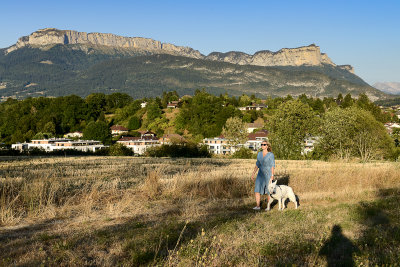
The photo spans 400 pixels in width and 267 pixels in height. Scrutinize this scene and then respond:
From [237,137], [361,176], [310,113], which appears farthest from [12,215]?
[237,137]

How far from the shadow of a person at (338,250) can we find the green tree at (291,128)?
3691cm

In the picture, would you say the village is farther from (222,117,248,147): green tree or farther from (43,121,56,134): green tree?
(43,121,56,134): green tree

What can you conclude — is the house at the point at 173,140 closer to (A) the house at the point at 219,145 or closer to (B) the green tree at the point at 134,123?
(A) the house at the point at 219,145

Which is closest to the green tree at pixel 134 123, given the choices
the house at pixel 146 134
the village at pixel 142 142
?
the house at pixel 146 134

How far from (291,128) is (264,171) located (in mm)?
37966

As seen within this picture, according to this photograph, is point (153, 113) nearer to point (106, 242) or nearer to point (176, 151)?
point (176, 151)

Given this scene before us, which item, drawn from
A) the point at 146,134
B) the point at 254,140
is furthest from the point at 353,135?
the point at 146,134

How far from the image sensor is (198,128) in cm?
12194

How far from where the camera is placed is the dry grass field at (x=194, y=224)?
23.0ft

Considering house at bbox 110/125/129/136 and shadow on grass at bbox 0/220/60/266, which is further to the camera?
house at bbox 110/125/129/136

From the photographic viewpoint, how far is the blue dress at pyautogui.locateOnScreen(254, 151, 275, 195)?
11.3 metres

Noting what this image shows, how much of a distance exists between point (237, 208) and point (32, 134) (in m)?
127

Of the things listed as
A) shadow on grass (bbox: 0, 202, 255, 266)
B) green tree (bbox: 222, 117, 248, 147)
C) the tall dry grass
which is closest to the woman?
the tall dry grass

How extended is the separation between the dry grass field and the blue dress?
Answer: 2.35 feet
